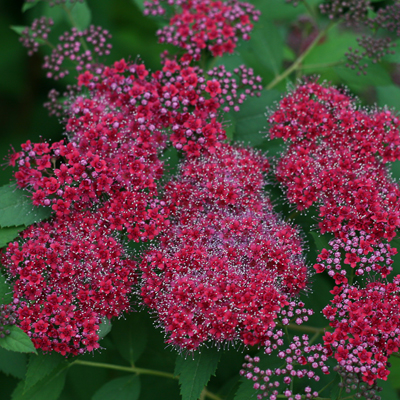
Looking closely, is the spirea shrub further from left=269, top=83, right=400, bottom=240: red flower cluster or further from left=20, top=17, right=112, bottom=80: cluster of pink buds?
left=20, top=17, right=112, bottom=80: cluster of pink buds

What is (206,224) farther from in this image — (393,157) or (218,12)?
(218,12)

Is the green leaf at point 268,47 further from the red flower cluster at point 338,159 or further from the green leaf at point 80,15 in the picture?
the green leaf at point 80,15

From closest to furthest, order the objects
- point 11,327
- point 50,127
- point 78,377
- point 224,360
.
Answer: point 11,327, point 224,360, point 78,377, point 50,127

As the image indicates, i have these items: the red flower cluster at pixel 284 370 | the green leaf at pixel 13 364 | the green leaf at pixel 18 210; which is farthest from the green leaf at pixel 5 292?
the red flower cluster at pixel 284 370

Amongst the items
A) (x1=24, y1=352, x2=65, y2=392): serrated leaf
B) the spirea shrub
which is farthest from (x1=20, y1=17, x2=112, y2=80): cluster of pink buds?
(x1=24, y1=352, x2=65, y2=392): serrated leaf

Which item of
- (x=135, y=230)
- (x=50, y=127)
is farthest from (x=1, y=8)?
(x=135, y=230)

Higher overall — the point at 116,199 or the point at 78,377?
the point at 116,199
